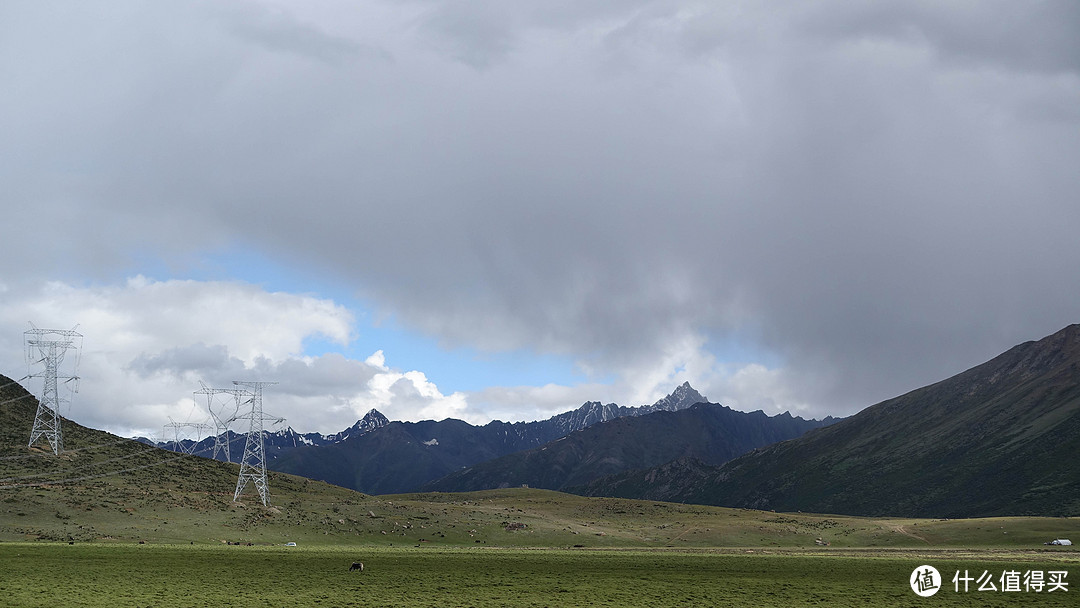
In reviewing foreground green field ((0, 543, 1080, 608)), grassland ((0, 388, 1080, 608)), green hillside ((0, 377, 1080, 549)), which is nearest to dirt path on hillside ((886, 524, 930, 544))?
green hillside ((0, 377, 1080, 549))

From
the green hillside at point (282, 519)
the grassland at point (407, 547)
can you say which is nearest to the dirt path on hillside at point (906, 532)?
the green hillside at point (282, 519)

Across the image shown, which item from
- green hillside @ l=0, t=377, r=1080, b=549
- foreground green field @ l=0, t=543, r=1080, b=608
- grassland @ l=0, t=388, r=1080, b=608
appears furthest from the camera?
green hillside @ l=0, t=377, r=1080, b=549

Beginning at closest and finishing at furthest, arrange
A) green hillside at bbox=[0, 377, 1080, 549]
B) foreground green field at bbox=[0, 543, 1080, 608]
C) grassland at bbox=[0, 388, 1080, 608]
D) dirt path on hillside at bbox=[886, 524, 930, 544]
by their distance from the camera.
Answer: foreground green field at bbox=[0, 543, 1080, 608], grassland at bbox=[0, 388, 1080, 608], green hillside at bbox=[0, 377, 1080, 549], dirt path on hillside at bbox=[886, 524, 930, 544]

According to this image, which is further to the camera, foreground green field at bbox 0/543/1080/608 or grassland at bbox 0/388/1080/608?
grassland at bbox 0/388/1080/608

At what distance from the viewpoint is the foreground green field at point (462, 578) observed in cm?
5872

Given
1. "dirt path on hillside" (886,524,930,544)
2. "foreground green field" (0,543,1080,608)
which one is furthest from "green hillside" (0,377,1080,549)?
"foreground green field" (0,543,1080,608)

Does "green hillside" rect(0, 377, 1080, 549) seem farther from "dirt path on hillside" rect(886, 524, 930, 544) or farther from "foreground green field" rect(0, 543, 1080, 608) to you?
"foreground green field" rect(0, 543, 1080, 608)

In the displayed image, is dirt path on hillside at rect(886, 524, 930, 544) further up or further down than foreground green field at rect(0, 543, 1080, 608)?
further up

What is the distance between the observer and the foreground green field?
58719mm

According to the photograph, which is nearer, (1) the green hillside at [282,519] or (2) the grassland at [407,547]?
(2) the grassland at [407,547]

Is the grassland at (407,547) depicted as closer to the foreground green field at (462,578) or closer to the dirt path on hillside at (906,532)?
the foreground green field at (462,578)

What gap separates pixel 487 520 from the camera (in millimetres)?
143750

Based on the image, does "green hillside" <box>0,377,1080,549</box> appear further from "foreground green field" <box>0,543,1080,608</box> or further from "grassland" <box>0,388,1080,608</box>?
"foreground green field" <box>0,543,1080,608</box>

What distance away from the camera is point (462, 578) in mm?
71375
